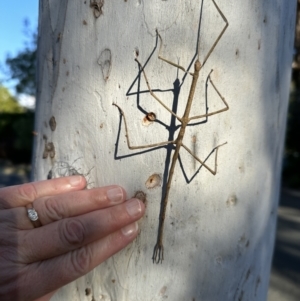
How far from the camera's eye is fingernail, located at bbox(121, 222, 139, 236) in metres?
1.21

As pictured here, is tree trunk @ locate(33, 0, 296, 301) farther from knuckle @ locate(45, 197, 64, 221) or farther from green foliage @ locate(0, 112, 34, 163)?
green foliage @ locate(0, 112, 34, 163)

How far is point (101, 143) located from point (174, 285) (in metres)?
0.49

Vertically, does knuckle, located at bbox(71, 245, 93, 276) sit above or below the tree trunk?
below

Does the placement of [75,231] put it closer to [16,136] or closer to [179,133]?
[179,133]

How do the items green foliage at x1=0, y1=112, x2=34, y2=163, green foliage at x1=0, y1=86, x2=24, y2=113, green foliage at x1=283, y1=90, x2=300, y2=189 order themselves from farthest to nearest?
green foliage at x1=0, y1=86, x2=24, y2=113 < green foliage at x1=0, y1=112, x2=34, y2=163 < green foliage at x1=283, y1=90, x2=300, y2=189

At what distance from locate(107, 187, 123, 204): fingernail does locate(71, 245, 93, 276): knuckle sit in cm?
17

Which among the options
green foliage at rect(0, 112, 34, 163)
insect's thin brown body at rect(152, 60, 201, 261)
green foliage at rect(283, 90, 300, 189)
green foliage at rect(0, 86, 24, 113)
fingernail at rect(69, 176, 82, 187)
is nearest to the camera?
insect's thin brown body at rect(152, 60, 201, 261)

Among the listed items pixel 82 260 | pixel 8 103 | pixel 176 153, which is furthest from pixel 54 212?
pixel 8 103

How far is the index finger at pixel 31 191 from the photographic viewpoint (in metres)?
1.30

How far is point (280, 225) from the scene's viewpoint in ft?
25.0

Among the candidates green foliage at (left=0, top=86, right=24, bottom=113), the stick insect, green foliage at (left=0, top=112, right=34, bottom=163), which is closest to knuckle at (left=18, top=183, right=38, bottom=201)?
the stick insect

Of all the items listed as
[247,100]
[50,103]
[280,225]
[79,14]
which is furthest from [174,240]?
[280,225]

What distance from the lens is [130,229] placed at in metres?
1.22

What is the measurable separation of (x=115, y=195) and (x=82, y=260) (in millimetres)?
220
